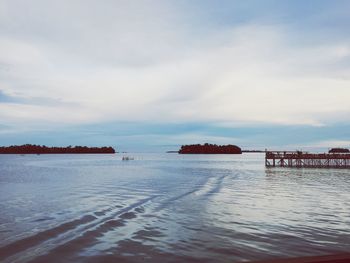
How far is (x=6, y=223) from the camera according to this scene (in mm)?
15523

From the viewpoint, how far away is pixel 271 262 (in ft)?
16.1

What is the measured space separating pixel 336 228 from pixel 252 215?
4.19 meters

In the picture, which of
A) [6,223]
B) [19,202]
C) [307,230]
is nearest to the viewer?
[307,230]

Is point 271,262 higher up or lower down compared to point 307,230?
higher up

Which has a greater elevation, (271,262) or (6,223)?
(271,262)

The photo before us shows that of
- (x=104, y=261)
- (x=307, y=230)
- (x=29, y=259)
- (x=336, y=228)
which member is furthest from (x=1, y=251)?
(x=336, y=228)

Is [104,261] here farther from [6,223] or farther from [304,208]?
[304,208]

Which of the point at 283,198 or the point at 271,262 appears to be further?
the point at 283,198

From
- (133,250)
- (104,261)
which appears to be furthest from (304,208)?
(104,261)

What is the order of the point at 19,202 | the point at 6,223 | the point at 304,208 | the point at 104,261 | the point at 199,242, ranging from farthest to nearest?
the point at 19,202 < the point at 304,208 < the point at 6,223 < the point at 199,242 < the point at 104,261

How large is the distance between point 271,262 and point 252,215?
42.3 feet

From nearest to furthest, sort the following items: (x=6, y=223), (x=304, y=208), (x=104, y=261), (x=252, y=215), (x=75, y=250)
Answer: (x=104, y=261), (x=75, y=250), (x=6, y=223), (x=252, y=215), (x=304, y=208)

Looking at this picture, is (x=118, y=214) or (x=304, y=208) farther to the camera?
(x=304, y=208)

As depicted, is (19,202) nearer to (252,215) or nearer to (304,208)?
(252,215)
